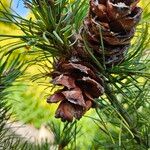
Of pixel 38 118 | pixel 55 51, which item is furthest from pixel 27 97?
pixel 55 51

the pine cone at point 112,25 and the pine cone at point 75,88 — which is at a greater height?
the pine cone at point 112,25

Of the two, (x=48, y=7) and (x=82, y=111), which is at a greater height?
(x=48, y=7)

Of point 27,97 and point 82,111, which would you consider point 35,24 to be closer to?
point 82,111
